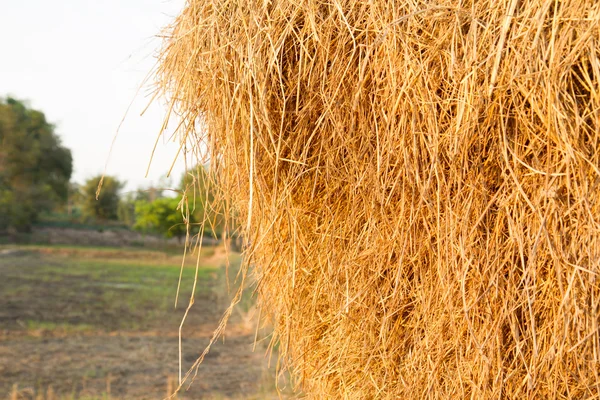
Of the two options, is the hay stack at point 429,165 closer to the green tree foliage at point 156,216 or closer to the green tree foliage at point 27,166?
the green tree foliage at point 27,166

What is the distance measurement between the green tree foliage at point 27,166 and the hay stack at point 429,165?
3663 cm

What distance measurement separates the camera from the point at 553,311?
94 centimetres

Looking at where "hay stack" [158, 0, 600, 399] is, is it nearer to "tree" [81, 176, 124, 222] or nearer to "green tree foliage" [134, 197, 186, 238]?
"green tree foliage" [134, 197, 186, 238]

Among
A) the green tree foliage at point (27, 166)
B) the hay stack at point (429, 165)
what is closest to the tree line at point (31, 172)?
the green tree foliage at point (27, 166)

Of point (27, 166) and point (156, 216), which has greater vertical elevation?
point (27, 166)

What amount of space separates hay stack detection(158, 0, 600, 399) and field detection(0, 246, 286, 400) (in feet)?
5.41

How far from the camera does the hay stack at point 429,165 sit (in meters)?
0.89

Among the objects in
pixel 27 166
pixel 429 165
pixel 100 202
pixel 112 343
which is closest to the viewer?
pixel 429 165

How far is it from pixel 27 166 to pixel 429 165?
3932 cm

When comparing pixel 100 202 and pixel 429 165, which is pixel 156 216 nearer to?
pixel 100 202

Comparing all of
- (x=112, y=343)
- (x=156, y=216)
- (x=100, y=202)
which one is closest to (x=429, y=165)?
(x=112, y=343)

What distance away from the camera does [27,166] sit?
34969mm

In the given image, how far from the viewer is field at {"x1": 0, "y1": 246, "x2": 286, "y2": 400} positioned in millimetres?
6393

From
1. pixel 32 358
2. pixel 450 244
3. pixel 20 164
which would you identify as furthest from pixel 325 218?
pixel 20 164
